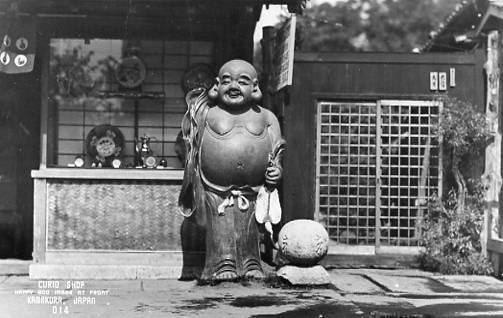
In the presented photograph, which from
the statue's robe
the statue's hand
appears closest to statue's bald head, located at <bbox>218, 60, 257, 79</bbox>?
the statue's robe

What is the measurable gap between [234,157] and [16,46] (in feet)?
11.1

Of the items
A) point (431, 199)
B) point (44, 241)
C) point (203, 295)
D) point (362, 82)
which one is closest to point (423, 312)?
point (203, 295)

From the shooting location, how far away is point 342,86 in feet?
38.6

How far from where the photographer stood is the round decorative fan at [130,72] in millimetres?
11695

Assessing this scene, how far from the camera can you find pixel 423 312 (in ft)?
27.3

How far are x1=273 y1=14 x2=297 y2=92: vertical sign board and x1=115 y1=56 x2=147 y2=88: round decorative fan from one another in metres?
1.89

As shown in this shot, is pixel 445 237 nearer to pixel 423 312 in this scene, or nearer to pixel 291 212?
pixel 291 212

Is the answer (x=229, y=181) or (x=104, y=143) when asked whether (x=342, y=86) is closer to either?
(x=229, y=181)

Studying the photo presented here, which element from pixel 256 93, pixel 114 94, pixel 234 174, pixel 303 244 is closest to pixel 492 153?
pixel 303 244

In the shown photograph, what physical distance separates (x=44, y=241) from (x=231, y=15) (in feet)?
13.3

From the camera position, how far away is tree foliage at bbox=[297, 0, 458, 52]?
37.3 metres

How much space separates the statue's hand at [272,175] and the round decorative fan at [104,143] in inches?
104

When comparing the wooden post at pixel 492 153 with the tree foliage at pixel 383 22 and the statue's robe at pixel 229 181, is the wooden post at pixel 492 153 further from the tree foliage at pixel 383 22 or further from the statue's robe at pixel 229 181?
the tree foliage at pixel 383 22

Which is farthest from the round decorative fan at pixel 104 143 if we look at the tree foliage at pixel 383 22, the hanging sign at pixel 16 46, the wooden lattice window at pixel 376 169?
the tree foliage at pixel 383 22
